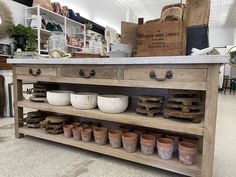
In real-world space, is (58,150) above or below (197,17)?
below

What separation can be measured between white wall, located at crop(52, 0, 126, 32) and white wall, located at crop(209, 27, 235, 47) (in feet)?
18.1

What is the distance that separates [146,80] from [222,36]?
34.9ft

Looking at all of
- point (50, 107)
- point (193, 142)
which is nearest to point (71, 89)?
point (50, 107)

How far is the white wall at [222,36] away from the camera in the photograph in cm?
984

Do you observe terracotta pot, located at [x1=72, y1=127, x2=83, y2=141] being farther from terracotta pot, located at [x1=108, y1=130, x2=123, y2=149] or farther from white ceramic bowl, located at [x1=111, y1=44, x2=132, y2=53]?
white ceramic bowl, located at [x1=111, y1=44, x2=132, y2=53]

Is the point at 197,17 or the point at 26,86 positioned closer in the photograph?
the point at 197,17

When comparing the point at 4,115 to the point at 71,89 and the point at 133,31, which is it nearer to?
the point at 71,89

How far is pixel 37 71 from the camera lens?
1.65 metres

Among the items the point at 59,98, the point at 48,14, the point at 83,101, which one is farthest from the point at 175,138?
the point at 48,14

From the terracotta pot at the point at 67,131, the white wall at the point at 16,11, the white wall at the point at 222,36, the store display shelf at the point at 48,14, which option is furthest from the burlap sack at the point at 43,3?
the white wall at the point at 222,36

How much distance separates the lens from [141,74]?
4.00 feet

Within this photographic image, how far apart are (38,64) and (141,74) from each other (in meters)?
0.94

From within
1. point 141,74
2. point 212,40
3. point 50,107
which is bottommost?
point 50,107

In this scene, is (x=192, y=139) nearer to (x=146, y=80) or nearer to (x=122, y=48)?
(x=146, y=80)
